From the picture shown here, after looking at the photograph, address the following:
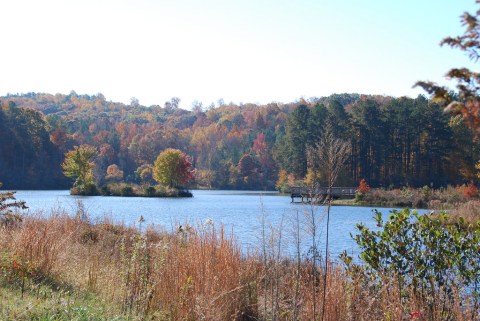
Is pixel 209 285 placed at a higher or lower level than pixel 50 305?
higher

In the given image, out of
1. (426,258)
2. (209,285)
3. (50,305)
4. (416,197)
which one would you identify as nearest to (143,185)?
(416,197)

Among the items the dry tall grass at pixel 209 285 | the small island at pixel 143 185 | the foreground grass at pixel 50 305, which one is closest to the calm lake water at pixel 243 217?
the dry tall grass at pixel 209 285

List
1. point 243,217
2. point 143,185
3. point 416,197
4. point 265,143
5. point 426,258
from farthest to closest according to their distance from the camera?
point 265,143
point 143,185
point 416,197
point 243,217
point 426,258

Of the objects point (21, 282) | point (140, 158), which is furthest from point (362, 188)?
point (140, 158)

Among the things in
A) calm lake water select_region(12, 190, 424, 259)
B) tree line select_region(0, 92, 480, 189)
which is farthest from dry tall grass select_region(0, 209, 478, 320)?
tree line select_region(0, 92, 480, 189)

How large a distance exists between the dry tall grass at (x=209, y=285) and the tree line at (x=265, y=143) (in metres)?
16.9

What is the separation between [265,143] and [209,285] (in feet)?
295

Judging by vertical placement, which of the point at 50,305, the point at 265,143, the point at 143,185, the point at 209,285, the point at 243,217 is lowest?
the point at 243,217

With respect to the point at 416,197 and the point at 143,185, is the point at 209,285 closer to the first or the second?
the point at 416,197

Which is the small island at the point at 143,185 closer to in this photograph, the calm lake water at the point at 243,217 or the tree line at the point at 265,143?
the tree line at the point at 265,143

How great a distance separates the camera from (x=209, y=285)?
619cm

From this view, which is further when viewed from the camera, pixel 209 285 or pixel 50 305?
pixel 209 285

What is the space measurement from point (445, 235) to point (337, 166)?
3116 mm

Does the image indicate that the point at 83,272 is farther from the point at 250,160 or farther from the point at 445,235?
the point at 250,160
